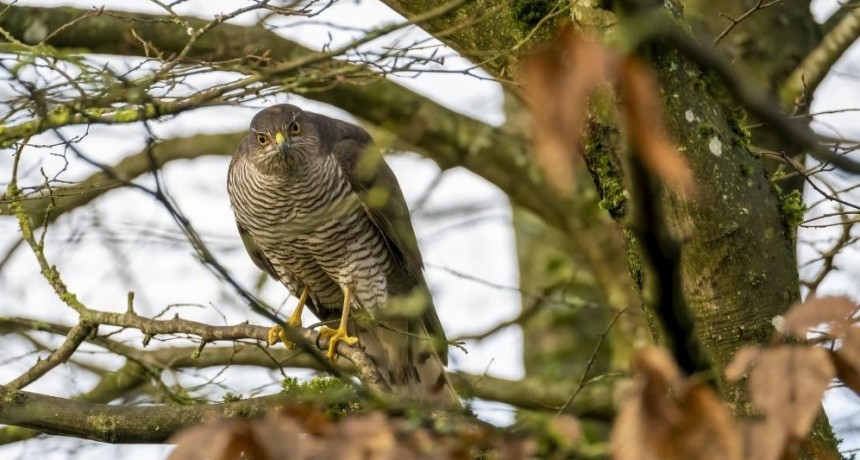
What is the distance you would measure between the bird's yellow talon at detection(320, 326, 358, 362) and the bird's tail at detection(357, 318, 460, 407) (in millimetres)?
598

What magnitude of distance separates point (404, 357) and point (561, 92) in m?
6.00

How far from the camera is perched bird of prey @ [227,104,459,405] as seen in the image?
21.5 feet

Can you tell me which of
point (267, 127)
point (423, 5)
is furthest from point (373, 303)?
point (423, 5)

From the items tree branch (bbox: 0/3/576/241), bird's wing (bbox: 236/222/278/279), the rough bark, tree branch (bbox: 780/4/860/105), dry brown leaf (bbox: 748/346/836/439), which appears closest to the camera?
dry brown leaf (bbox: 748/346/836/439)

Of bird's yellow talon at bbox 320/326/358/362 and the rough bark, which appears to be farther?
bird's yellow talon at bbox 320/326/358/362

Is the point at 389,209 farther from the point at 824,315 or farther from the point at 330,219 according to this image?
the point at 824,315

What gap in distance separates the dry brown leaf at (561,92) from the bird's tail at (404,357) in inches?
217

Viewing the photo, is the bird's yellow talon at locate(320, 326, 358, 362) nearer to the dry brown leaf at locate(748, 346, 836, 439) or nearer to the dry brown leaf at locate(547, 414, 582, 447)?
the dry brown leaf at locate(547, 414, 582, 447)

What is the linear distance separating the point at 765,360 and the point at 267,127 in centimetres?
526

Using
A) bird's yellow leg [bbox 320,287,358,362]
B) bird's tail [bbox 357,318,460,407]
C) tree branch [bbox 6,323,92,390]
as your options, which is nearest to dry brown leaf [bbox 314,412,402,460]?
tree branch [bbox 6,323,92,390]

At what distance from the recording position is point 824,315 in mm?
1595

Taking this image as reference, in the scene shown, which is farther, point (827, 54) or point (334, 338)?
point (827, 54)

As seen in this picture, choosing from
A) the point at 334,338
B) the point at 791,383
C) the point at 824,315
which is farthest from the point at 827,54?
the point at 791,383

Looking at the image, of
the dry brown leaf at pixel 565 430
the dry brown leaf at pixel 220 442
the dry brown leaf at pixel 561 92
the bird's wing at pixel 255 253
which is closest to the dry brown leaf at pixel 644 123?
the dry brown leaf at pixel 561 92
